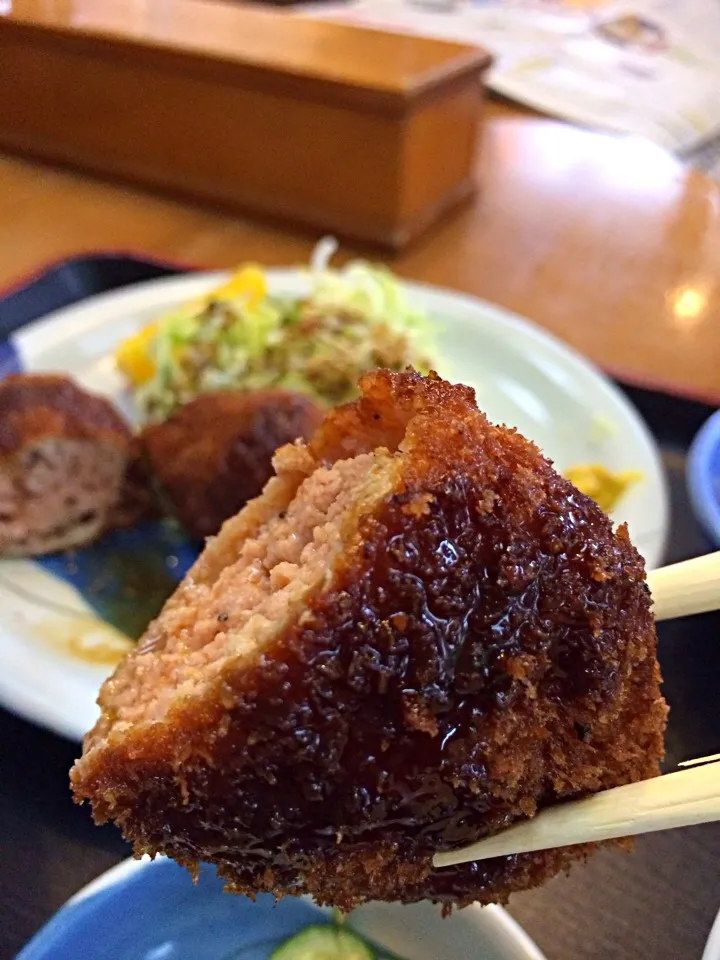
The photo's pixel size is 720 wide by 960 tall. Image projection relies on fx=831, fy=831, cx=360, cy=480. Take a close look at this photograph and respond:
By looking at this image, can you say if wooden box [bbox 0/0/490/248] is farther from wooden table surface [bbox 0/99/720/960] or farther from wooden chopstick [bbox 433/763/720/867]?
wooden chopstick [bbox 433/763/720/867]

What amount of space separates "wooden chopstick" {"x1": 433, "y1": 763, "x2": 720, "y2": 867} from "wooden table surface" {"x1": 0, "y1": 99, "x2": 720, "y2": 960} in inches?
11.0

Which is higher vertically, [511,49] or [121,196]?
[511,49]

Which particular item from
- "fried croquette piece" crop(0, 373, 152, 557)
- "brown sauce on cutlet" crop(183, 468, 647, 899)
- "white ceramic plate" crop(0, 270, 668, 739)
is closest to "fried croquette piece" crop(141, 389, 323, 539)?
"fried croquette piece" crop(0, 373, 152, 557)

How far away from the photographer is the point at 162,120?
97.7 inches

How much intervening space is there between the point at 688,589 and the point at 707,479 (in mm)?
719

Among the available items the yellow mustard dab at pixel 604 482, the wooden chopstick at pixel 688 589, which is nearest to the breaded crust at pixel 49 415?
the yellow mustard dab at pixel 604 482

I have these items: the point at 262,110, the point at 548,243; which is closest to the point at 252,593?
the point at 262,110

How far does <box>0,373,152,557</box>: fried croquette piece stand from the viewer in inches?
64.0

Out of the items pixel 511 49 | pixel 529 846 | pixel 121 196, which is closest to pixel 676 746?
pixel 529 846

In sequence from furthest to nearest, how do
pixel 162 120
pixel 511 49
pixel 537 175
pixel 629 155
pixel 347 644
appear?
1. pixel 511 49
2. pixel 629 155
3. pixel 537 175
4. pixel 162 120
5. pixel 347 644

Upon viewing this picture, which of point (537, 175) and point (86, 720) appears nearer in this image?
point (86, 720)

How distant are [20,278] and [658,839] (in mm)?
2010

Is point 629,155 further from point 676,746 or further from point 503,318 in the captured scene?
point 676,746

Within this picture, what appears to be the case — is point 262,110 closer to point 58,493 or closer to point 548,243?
point 548,243
